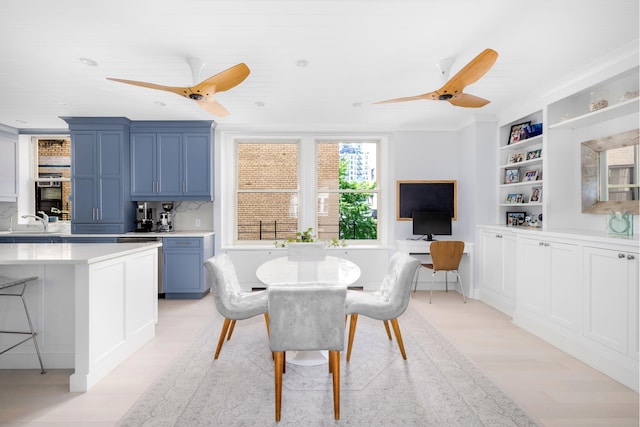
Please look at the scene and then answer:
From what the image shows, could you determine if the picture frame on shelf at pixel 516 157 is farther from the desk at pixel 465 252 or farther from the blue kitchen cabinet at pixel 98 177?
the blue kitchen cabinet at pixel 98 177

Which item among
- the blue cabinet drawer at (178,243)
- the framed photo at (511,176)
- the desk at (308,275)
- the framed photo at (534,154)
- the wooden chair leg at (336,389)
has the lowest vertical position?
the wooden chair leg at (336,389)

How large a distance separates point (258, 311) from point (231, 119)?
2970mm

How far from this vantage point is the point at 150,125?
4426 millimetres

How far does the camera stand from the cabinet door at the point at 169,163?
445 cm

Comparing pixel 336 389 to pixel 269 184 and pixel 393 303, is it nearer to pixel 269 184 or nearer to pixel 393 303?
pixel 393 303

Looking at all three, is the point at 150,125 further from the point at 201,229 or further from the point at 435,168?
the point at 435,168

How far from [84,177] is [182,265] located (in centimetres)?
183

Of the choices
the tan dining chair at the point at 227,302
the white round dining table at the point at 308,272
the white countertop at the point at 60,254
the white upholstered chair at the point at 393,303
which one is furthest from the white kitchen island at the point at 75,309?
the white upholstered chair at the point at 393,303

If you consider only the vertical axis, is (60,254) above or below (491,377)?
above

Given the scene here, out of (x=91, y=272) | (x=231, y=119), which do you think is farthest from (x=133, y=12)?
(x=231, y=119)

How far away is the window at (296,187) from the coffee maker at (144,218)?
114 cm

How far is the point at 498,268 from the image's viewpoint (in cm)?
385

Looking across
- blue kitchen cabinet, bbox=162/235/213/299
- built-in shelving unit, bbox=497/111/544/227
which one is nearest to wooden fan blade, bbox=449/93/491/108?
built-in shelving unit, bbox=497/111/544/227

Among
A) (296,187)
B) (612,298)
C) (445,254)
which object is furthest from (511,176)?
(296,187)
